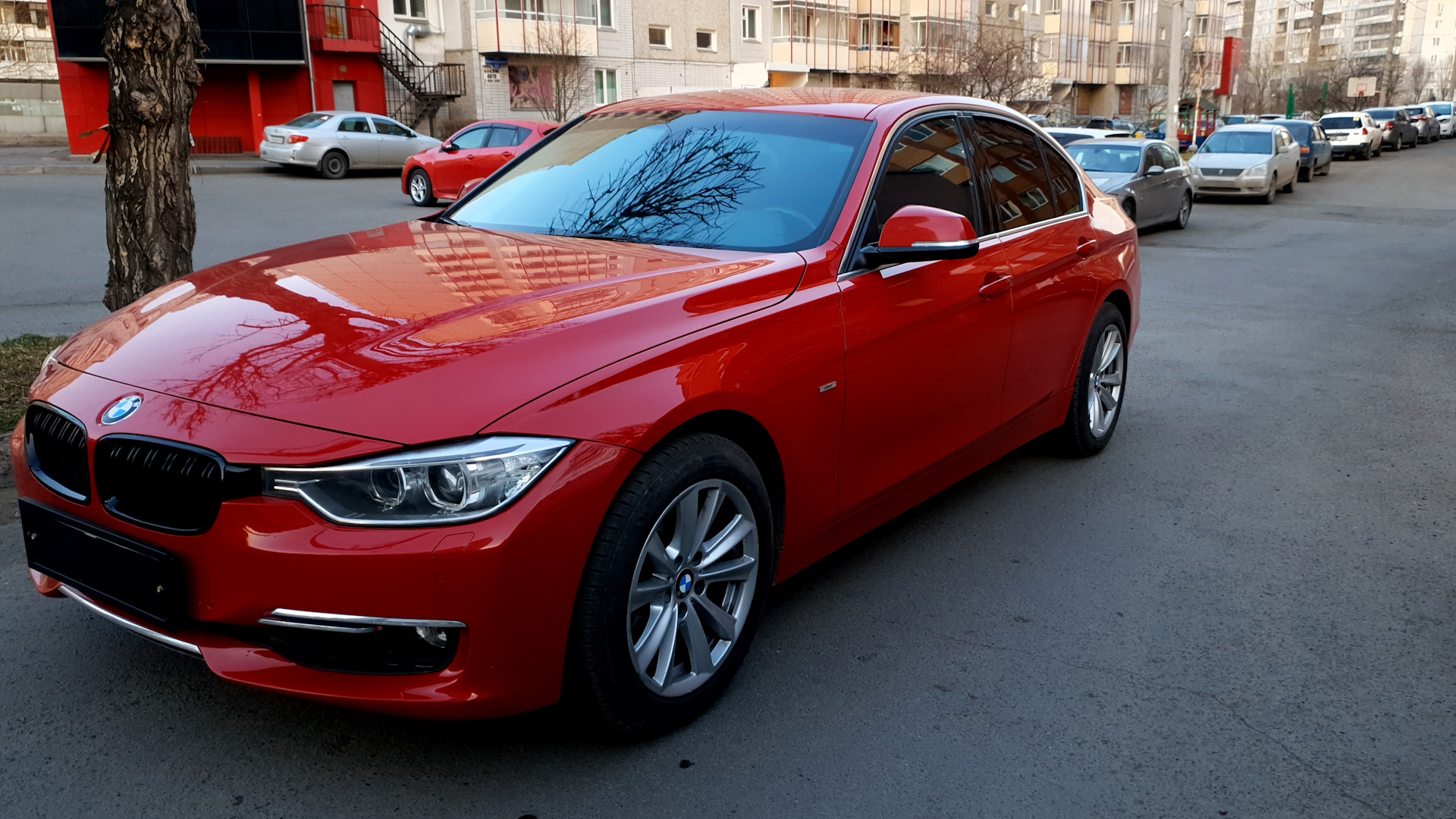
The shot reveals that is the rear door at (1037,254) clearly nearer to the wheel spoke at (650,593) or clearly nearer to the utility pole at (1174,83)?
the wheel spoke at (650,593)

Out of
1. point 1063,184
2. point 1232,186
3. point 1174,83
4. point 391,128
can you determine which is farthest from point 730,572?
point 1174,83

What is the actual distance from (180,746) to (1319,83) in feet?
346

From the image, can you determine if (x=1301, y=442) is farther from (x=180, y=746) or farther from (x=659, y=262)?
(x=180, y=746)

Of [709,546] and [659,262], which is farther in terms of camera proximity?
[659,262]

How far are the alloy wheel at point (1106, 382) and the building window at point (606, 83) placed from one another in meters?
42.7

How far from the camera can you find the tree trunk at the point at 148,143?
6.10m

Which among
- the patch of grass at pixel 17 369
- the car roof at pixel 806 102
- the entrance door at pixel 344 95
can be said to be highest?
the entrance door at pixel 344 95

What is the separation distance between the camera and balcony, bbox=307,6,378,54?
3588 centimetres

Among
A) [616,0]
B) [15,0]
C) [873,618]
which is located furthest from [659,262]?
[15,0]

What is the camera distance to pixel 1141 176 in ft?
55.2

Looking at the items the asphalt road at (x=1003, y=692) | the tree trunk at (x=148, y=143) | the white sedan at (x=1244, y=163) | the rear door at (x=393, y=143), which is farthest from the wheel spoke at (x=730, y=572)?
the rear door at (x=393, y=143)

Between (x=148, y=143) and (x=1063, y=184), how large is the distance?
15.8 feet

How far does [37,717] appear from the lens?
10.4ft

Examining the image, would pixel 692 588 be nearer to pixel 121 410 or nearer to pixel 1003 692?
pixel 1003 692
